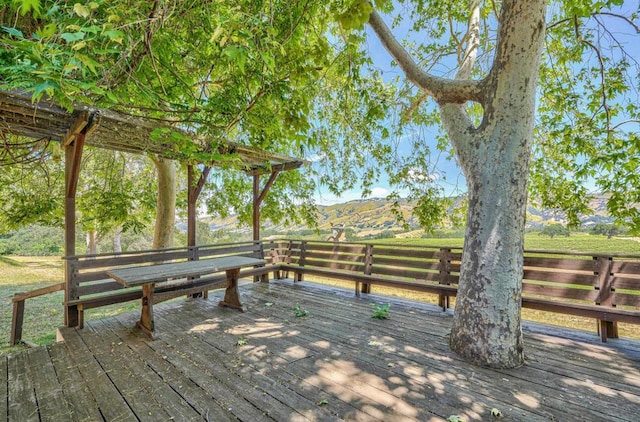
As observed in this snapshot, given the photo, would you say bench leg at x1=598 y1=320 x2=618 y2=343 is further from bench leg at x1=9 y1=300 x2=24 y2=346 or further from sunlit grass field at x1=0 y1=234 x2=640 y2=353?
bench leg at x1=9 y1=300 x2=24 y2=346

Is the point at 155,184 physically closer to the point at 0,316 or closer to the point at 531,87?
the point at 0,316

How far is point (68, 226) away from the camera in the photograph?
3768 mm

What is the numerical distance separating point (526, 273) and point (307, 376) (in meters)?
3.04

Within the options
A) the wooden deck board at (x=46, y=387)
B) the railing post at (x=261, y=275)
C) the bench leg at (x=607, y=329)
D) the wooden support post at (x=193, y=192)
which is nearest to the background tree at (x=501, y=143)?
the bench leg at (x=607, y=329)

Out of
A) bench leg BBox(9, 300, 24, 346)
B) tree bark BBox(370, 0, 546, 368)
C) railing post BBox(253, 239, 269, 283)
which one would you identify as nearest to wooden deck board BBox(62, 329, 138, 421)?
bench leg BBox(9, 300, 24, 346)

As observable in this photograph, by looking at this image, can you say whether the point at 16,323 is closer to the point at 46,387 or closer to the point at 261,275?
the point at 46,387

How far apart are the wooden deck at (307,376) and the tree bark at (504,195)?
29 cm

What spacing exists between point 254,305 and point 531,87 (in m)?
4.44

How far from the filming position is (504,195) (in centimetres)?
267

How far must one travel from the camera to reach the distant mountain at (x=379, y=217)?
4270 mm

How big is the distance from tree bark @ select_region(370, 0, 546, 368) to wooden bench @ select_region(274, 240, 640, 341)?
1.15 metres

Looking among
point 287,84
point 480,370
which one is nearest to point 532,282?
point 480,370

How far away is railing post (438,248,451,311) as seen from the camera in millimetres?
4188

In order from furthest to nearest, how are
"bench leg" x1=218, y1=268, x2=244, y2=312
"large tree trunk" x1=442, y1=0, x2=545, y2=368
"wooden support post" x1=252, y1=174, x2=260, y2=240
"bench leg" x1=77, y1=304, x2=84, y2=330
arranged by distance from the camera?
"wooden support post" x1=252, y1=174, x2=260, y2=240 < "bench leg" x1=218, y1=268, x2=244, y2=312 < "bench leg" x1=77, y1=304, x2=84, y2=330 < "large tree trunk" x1=442, y1=0, x2=545, y2=368
